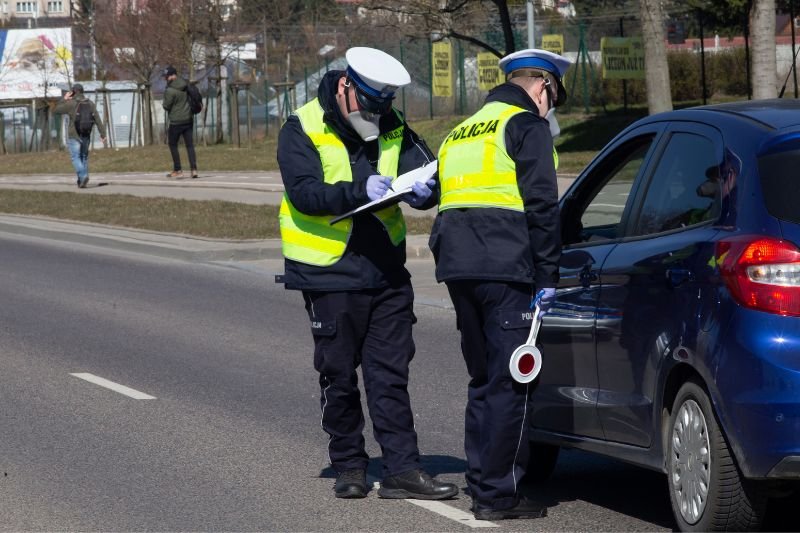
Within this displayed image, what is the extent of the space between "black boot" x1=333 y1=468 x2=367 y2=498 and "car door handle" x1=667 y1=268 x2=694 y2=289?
5.88ft

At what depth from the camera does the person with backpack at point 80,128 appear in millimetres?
26797

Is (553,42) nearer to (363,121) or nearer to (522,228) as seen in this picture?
(363,121)

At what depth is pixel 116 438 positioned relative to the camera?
25.1 ft

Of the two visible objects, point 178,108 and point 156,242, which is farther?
point 178,108

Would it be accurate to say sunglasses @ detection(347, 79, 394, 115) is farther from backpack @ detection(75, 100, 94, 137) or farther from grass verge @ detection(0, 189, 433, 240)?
backpack @ detection(75, 100, 94, 137)

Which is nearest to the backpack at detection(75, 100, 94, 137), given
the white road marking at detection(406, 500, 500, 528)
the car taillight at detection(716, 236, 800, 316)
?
the white road marking at detection(406, 500, 500, 528)

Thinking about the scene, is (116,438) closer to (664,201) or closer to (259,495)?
(259,495)

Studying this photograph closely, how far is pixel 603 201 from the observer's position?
6.52 meters

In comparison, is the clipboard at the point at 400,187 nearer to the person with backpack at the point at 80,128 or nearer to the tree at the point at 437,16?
the tree at the point at 437,16

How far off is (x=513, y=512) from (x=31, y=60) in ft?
239

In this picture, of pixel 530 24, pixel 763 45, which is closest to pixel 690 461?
pixel 530 24

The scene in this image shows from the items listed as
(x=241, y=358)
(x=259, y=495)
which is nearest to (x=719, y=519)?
(x=259, y=495)

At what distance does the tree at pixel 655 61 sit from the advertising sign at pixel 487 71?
12.9 meters

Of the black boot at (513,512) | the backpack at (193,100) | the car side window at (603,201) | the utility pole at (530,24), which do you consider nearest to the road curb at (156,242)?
the utility pole at (530,24)
